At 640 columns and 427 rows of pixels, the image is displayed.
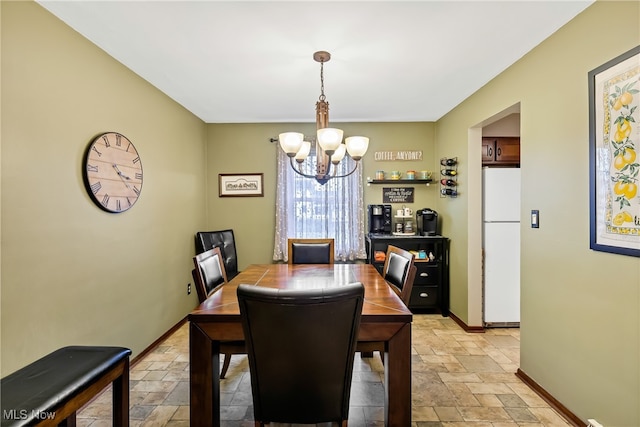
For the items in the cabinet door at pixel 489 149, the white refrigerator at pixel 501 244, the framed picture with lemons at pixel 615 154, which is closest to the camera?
the framed picture with lemons at pixel 615 154

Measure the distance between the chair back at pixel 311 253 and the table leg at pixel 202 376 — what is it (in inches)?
58.7

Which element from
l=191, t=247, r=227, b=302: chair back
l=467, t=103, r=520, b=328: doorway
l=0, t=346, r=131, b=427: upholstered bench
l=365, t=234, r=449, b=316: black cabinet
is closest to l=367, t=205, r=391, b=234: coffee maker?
l=365, t=234, r=449, b=316: black cabinet

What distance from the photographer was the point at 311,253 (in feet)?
9.92

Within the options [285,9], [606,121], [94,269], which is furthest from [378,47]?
[94,269]

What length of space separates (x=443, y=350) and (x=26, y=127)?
3.49 metres

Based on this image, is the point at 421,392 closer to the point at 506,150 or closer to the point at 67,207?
the point at 67,207

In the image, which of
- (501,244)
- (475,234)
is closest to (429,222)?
(475,234)

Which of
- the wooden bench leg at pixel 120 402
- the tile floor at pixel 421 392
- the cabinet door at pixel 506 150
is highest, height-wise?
the cabinet door at pixel 506 150

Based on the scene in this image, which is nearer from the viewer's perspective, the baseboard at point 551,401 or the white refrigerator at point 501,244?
the baseboard at point 551,401

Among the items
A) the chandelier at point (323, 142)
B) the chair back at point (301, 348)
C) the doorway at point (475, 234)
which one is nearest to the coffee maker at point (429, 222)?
the doorway at point (475, 234)

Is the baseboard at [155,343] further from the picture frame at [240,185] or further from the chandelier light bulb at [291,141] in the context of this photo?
the chandelier light bulb at [291,141]

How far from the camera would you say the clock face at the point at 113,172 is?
6.82 ft

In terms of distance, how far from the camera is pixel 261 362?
4.03 feet

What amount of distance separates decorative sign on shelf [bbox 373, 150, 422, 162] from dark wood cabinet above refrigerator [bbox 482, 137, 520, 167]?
0.85m
